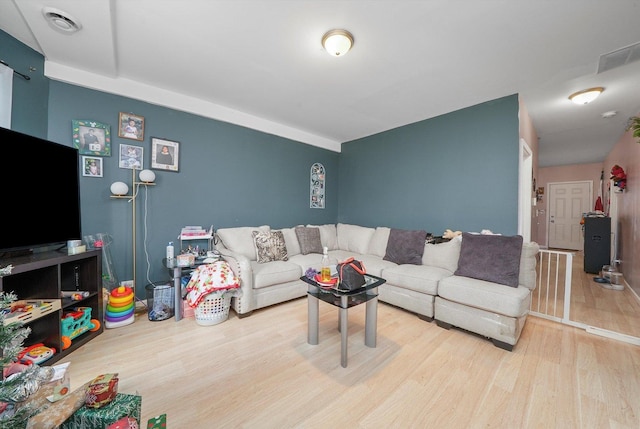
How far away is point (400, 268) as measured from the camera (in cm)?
281

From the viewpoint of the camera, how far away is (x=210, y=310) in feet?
7.63

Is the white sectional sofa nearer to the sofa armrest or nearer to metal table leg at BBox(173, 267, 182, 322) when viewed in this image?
the sofa armrest

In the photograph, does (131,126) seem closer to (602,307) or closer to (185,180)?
(185,180)

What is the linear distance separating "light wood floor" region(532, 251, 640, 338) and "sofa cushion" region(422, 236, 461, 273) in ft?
3.62

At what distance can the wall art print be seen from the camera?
443cm

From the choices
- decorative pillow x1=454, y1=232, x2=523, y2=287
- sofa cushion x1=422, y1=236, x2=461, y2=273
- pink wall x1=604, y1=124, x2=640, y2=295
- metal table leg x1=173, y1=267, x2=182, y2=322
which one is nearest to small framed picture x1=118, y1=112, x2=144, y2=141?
metal table leg x1=173, y1=267, x2=182, y2=322

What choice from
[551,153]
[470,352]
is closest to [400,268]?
[470,352]

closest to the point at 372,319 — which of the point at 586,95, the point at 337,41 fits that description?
the point at 337,41

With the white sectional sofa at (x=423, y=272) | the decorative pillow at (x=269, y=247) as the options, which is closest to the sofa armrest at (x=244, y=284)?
the white sectional sofa at (x=423, y=272)

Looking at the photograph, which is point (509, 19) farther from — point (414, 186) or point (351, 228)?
point (351, 228)

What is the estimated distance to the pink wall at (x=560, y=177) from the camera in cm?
634

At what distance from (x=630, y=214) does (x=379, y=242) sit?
371cm

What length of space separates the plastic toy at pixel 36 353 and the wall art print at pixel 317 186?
11.3 feet

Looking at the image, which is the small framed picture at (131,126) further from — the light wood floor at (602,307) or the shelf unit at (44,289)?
the light wood floor at (602,307)
